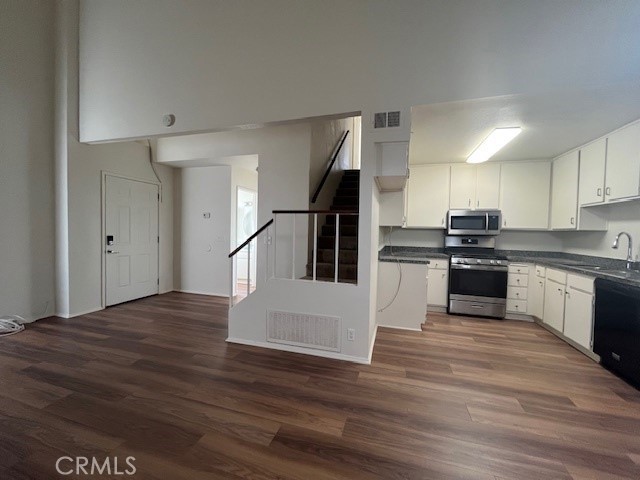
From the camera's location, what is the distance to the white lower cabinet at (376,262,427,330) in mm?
3713

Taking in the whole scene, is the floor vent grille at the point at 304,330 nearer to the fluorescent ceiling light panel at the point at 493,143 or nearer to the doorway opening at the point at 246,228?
the fluorescent ceiling light panel at the point at 493,143

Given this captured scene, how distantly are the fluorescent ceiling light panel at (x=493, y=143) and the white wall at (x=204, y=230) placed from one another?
4.18 meters

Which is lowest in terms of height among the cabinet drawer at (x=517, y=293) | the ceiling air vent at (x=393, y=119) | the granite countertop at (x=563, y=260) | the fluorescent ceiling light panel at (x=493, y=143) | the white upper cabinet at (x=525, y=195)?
the cabinet drawer at (x=517, y=293)

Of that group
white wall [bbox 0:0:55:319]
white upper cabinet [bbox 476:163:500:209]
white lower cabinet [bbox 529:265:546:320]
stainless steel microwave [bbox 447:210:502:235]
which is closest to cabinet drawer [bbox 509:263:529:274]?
white lower cabinet [bbox 529:265:546:320]

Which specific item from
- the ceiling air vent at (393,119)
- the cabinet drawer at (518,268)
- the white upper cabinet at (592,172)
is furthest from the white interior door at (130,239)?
the white upper cabinet at (592,172)

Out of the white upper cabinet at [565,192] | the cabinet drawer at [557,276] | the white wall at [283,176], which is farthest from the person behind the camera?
the white wall at [283,176]

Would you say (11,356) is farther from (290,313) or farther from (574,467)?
(574,467)

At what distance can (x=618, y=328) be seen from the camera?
8.50ft

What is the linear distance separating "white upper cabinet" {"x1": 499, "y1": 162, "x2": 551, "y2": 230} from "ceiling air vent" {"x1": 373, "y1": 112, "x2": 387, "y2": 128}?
9.93ft

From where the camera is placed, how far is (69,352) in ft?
9.41

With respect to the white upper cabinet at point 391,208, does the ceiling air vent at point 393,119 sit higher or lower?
higher

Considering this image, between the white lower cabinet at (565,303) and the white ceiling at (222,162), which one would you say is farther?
the white ceiling at (222,162)

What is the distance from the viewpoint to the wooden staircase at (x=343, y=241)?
11.4 ft

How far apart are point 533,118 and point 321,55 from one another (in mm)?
2227
